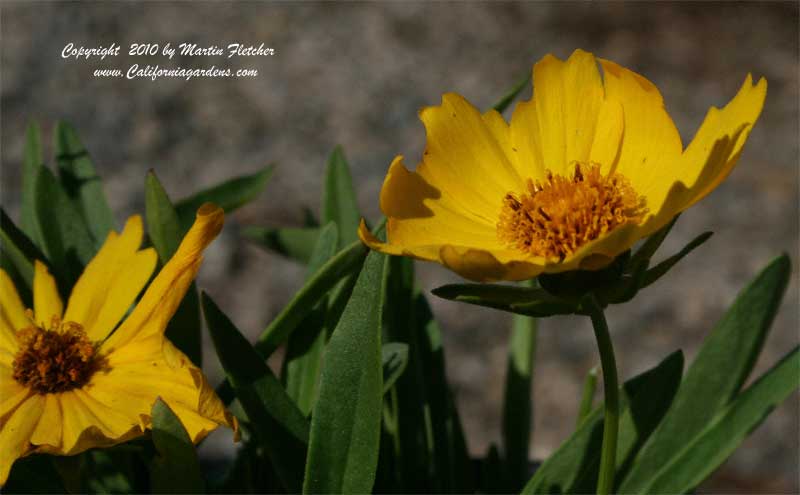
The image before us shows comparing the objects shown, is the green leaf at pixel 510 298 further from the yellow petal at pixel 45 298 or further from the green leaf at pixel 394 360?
the yellow petal at pixel 45 298

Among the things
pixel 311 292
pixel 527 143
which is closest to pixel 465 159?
pixel 527 143

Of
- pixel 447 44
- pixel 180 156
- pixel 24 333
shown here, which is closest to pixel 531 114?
pixel 24 333

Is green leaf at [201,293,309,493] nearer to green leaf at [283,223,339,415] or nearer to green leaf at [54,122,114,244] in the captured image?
green leaf at [283,223,339,415]

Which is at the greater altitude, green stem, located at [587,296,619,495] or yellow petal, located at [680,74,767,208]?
yellow petal, located at [680,74,767,208]

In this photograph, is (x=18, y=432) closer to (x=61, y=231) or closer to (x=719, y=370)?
(x=61, y=231)

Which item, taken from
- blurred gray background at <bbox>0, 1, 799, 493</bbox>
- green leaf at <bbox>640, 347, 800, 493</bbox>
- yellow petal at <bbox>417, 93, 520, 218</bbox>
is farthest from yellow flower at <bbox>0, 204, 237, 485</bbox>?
blurred gray background at <bbox>0, 1, 799, 493</bbox>

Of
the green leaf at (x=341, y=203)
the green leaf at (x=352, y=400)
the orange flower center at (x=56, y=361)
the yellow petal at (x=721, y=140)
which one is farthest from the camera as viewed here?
the green leaf at (x=341, y=203)

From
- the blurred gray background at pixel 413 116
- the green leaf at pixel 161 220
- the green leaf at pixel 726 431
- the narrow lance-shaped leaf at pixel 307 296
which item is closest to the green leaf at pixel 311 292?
the narrow lance-shaped leaf at pixel 307 296
